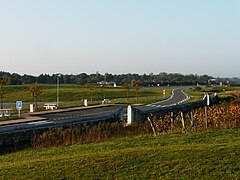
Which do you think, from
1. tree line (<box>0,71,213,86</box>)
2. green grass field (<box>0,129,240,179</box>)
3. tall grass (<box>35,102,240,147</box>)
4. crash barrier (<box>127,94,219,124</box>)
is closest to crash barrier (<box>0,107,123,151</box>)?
tall grass (<box>35,102,240,147</box>)

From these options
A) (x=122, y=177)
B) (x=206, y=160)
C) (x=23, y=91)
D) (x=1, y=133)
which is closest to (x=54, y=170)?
(x=122, y=177)

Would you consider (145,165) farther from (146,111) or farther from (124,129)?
(146,111)

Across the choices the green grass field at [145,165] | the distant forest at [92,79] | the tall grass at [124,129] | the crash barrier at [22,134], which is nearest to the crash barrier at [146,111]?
the tall grass at [124,129]

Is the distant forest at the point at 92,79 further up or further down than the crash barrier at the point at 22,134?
further up

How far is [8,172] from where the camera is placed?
416 inches

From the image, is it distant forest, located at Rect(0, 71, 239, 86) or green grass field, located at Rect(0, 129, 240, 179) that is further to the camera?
distant forest, located at Rect(0, 71, 239, 86)

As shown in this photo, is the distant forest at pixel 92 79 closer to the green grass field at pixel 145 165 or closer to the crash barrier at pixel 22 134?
the crash barrier at pixel 22 134

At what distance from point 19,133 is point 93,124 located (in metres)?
5.17

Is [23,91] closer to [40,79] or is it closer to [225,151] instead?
[40,79]

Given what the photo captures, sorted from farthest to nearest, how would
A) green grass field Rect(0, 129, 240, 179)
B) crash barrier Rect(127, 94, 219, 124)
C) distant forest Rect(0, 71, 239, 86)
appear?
distant forest Rect(0, 71, 239, 86) → crash barrier Rect(127, 94, 219, 124) → green grass field Rect(0, 129, 240, 179)

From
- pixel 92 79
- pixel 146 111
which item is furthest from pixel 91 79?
pixel 146 111

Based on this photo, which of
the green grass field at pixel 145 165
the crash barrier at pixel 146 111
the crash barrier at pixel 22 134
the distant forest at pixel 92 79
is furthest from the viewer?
the distant forest at pixel 92 79

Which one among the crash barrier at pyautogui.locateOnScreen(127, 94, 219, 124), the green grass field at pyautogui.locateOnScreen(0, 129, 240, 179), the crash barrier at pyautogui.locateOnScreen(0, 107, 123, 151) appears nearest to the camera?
the green grass field at pyautogui.locateOnScreen(0, 129, 240, 179)

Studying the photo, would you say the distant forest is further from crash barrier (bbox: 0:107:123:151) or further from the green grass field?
the green grass field
